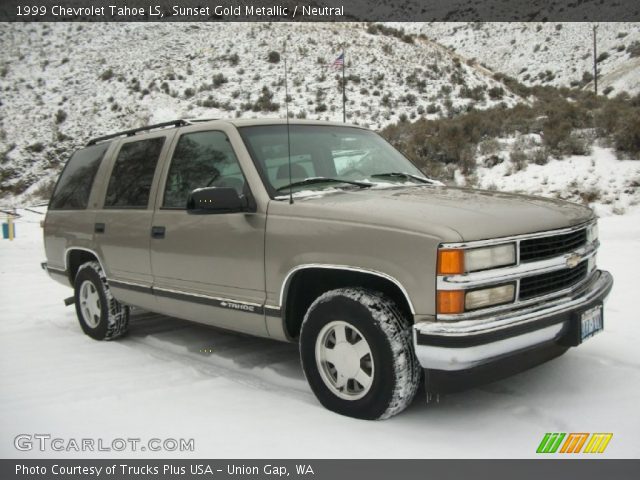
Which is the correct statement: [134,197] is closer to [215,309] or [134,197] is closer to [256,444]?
[215,309]

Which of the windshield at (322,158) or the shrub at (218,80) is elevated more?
the shrub at (218,80)

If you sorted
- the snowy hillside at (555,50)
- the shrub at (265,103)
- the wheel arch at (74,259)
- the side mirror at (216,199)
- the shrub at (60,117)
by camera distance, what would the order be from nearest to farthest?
1. the side mirror at (216,199)
2. the wheel arch at (74,259)
3. the shrub at (265,103)
4. the shrub at (60,117)
5. the snowy hillside at (555,50)

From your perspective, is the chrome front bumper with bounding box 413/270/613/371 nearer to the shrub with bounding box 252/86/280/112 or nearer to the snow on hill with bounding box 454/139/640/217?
the snow on hill with bounding box 454/139/640/217

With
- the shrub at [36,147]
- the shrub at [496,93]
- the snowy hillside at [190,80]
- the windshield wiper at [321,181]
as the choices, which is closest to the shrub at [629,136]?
the windshield wiper at [321,181]

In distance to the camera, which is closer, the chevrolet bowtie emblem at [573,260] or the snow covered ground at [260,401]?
the snow covered ground at [260,401]

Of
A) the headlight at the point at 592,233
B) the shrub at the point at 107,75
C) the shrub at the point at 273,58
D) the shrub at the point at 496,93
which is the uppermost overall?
the shrub at the point at 273,58

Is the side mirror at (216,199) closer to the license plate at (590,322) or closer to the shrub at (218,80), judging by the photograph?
the license plate at (590,322)

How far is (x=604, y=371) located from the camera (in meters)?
3.96

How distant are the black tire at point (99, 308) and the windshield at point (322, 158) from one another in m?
2.22

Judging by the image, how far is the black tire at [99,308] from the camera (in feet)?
17.3

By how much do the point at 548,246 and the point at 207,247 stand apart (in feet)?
7.21

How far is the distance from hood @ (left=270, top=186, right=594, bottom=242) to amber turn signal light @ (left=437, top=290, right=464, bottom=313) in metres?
0.27
